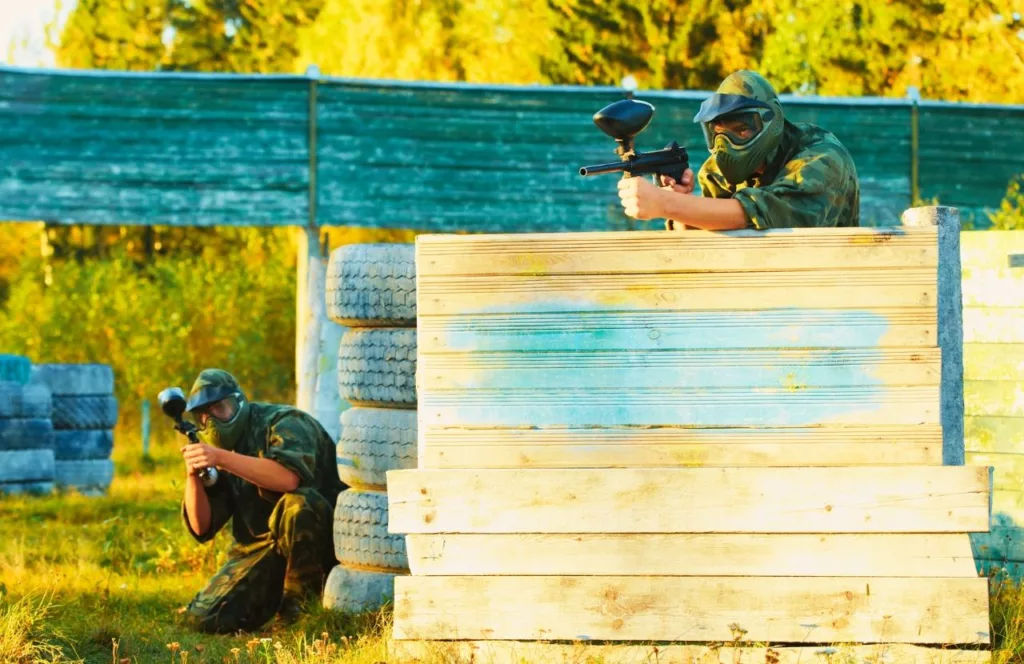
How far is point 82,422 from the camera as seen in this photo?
1415 centimetres

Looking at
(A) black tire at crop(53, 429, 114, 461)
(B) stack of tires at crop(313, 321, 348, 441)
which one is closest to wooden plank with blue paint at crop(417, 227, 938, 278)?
(B) stack of tires at crop(313, 321, 348, 441)

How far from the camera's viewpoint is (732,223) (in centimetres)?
476

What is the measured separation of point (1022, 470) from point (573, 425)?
3.20m

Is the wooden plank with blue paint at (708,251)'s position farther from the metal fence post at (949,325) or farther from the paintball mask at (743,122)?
the metal fence post at (949,325)

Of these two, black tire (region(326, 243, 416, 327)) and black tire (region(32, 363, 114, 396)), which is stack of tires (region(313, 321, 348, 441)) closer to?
black tire (region(32, 363, 114, 396))

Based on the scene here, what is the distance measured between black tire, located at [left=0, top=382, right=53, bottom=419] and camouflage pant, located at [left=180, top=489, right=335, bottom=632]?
6.10m

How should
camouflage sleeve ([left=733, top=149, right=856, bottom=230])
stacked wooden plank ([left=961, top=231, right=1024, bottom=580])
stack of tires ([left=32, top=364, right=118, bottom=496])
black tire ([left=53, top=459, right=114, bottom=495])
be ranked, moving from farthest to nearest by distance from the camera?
stack of tires ([left=32, top=364, right=118, bottom=496]), black tire ([left=53, top=459, right=114, bottom=495]), stacked wooden plank ([left=961, top=231, right=1024, bottom=580]), camouflage sleeve ([left=733, top=149, right=856, bottom=230])

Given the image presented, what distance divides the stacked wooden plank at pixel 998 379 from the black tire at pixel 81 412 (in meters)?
9.17

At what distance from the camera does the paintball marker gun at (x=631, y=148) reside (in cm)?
496

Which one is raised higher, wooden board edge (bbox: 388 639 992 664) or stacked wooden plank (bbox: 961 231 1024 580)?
stacked wooden plank (bbox: 961 231 1024 580)

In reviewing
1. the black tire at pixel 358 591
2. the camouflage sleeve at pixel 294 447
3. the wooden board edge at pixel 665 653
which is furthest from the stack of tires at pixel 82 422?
the wooden board edge at pixel 665 653

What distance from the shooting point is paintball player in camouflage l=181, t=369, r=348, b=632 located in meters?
7.41

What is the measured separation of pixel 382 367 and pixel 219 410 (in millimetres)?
1031

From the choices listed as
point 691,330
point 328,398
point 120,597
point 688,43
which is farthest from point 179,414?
point 688,43
